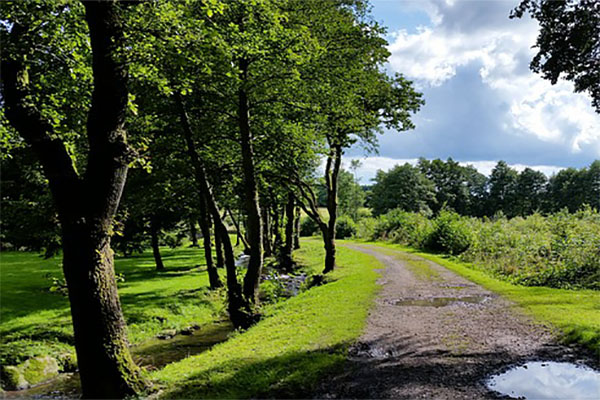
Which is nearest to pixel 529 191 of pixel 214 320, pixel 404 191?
pixel 404 191

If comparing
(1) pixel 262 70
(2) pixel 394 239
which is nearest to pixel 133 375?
(1) pixel 262 70

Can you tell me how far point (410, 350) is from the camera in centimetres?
838

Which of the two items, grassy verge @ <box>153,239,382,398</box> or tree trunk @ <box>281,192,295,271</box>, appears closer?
grassy verge @ <box>153,239,382,398</box>

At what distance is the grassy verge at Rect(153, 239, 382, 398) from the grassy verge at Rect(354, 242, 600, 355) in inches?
181

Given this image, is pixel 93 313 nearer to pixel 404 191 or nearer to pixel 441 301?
pixel 441 301

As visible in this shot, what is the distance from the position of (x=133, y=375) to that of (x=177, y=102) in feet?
34.2

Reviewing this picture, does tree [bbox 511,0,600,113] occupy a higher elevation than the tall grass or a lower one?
higher

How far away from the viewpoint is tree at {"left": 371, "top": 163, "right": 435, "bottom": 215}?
79.8 metres

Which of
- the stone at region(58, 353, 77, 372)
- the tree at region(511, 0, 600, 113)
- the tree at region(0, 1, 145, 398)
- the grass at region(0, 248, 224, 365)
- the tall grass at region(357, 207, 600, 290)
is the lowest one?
the stone at region(58, 353, 77, 372)

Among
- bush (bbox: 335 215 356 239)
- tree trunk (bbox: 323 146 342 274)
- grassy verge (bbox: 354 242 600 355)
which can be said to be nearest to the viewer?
grassy verge (bbox: 354 242 600 355)

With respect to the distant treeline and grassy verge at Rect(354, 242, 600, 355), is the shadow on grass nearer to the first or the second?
grassy verge at Rect(354, 242, 600, 355)

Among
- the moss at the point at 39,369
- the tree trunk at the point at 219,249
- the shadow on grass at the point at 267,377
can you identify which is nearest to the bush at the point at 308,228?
the tree trunk at the point at 219,249

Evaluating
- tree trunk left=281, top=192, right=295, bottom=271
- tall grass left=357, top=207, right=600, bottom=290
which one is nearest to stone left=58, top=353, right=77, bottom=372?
tall grass left=357, top=207, right=600, bottom=290

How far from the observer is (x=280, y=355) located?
8531mm
